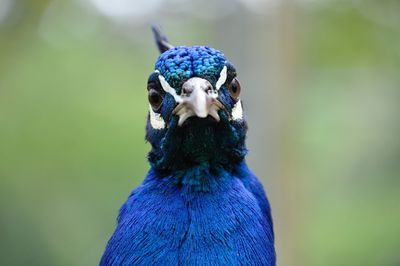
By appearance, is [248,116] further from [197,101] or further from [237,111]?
[197,101]

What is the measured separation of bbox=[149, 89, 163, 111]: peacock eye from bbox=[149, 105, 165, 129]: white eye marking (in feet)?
0.10

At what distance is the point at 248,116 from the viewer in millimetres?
5438

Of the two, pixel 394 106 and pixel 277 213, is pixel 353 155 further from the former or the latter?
pixel 277 213

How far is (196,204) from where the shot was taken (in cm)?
225

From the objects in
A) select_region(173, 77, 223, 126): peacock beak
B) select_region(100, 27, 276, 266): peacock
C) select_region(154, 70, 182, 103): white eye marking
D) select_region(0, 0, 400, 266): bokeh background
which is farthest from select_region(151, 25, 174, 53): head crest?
select_region(0, 0, 400, 266): bokeh background

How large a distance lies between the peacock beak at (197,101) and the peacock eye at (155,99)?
0.16m

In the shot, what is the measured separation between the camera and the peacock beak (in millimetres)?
1979

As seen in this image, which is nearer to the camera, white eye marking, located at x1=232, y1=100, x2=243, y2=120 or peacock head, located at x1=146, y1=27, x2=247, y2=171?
peacock head, located at x1=146, y1=27, x2=247, y2=171

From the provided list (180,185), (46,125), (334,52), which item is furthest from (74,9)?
(180,185)

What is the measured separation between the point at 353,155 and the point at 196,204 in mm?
6832

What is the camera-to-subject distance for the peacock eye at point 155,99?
2247 millimetres

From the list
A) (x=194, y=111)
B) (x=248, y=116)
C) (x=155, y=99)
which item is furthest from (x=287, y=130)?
(x=194, y=111)

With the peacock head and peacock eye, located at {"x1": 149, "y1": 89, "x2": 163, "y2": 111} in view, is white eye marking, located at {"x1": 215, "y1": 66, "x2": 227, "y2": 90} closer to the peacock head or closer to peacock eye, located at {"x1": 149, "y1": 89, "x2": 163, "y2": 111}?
the peacock head

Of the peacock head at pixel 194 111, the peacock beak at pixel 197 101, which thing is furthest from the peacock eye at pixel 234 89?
the peacock beak at pixel 197 101
